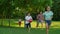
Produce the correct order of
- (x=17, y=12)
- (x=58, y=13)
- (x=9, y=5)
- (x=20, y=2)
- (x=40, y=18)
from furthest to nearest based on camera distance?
(x=58, y=13)
(x=17, y=12)
(x=9, y=5)
(x=20, y=2)
(x=40, y=18)

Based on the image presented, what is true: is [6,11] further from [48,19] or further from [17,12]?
[48,19]

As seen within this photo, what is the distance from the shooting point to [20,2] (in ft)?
109

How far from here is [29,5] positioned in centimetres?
3428

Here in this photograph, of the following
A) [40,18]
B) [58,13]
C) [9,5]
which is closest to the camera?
[40,18]

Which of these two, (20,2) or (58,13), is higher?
(20,2)

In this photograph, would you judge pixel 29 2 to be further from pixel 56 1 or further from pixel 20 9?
pixel 56 1

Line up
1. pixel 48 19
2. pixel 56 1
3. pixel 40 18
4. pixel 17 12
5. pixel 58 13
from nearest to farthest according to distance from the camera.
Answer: pixel 48 19 < pixel 40 18 < pixel 17 12 < pixel 56 1 < pixel 58 13

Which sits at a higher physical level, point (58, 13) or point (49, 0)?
point (49, 0)

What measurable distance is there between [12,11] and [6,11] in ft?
2.71

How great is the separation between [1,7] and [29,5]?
4405 millimetres

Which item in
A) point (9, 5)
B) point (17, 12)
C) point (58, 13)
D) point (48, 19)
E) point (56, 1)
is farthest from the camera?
point (58, 13)

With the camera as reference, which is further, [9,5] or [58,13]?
[58,13]

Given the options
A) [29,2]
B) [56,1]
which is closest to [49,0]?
[29,2]

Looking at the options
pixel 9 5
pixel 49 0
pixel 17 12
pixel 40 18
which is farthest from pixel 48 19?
pixel 17 12
